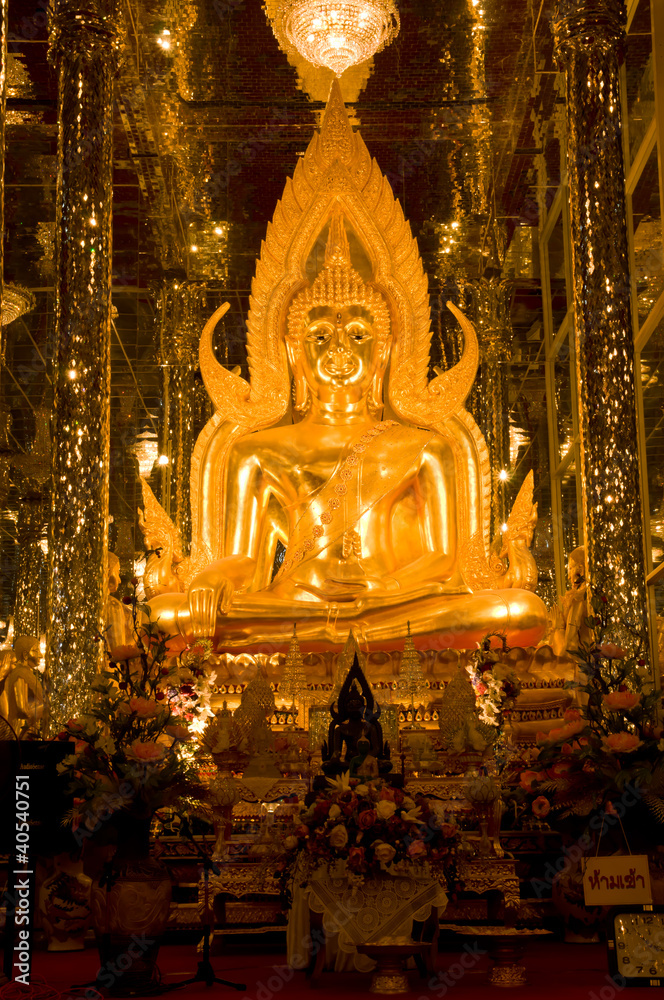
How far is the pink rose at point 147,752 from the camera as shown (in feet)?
14.1

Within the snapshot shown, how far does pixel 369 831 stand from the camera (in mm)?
4004

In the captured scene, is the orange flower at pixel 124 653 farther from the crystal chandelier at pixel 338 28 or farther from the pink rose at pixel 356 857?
the crystal chandelier at pixel 338 28

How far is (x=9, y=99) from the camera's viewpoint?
28.5 ft

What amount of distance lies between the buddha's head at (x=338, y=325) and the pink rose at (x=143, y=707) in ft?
13.2

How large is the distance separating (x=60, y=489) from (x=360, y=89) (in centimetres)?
423

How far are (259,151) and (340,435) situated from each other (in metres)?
2.64

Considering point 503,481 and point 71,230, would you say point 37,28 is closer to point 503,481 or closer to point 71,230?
point 71,230

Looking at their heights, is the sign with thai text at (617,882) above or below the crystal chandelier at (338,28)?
below

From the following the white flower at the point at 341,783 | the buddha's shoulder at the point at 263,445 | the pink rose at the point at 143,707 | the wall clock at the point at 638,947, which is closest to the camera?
the wall clock at the point at 638,947

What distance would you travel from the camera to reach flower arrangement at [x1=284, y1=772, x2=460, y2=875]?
13.0ft

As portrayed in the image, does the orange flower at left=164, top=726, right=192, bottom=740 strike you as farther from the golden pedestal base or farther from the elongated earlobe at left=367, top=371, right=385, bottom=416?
the elongated earlobe at left=367, top=371, right=385, bottom=416

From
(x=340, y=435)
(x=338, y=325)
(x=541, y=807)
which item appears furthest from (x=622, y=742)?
(x=338, y=325)

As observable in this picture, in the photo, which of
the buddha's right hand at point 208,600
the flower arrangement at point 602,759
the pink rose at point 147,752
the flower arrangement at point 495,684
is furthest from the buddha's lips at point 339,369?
the pink rose at point 147,752

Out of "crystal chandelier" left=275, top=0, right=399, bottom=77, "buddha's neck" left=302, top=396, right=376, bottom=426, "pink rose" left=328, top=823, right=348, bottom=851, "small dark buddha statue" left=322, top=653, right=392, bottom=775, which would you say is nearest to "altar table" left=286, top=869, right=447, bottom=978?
"pink rose" left=328, top=823, right=348, bottom=851
